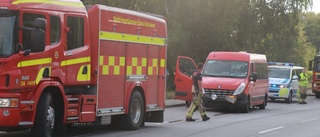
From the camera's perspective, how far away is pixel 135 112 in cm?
1562

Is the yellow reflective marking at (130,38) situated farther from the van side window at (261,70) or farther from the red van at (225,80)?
the van side window at (261,70)

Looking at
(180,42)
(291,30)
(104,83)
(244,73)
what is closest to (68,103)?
(104,83)

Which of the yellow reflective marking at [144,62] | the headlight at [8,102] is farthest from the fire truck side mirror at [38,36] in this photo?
the yellow reflective marking at [144,62]

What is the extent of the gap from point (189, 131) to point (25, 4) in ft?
20.0

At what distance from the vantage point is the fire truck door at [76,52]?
12.5 m

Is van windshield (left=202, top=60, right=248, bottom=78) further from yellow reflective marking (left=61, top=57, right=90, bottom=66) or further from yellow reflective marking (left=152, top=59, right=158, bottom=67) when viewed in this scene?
yellow reflective marking (left=61, top=57, right=90, bottom=66)

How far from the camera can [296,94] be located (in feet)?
114

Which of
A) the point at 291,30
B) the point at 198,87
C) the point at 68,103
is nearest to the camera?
the point at 68,103

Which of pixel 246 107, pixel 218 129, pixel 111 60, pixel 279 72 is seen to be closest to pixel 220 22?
pixel 279 72

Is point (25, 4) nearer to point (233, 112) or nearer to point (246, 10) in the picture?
point (233, 112)

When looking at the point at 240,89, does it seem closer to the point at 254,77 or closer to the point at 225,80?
the point at 225,80

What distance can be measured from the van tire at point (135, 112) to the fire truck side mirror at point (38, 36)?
14.5ft

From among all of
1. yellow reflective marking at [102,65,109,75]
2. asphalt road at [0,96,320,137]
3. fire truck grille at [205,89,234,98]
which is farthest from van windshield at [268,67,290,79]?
yellow reflective marking at [102,65,109,75]

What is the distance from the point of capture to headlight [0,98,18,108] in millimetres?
10727
